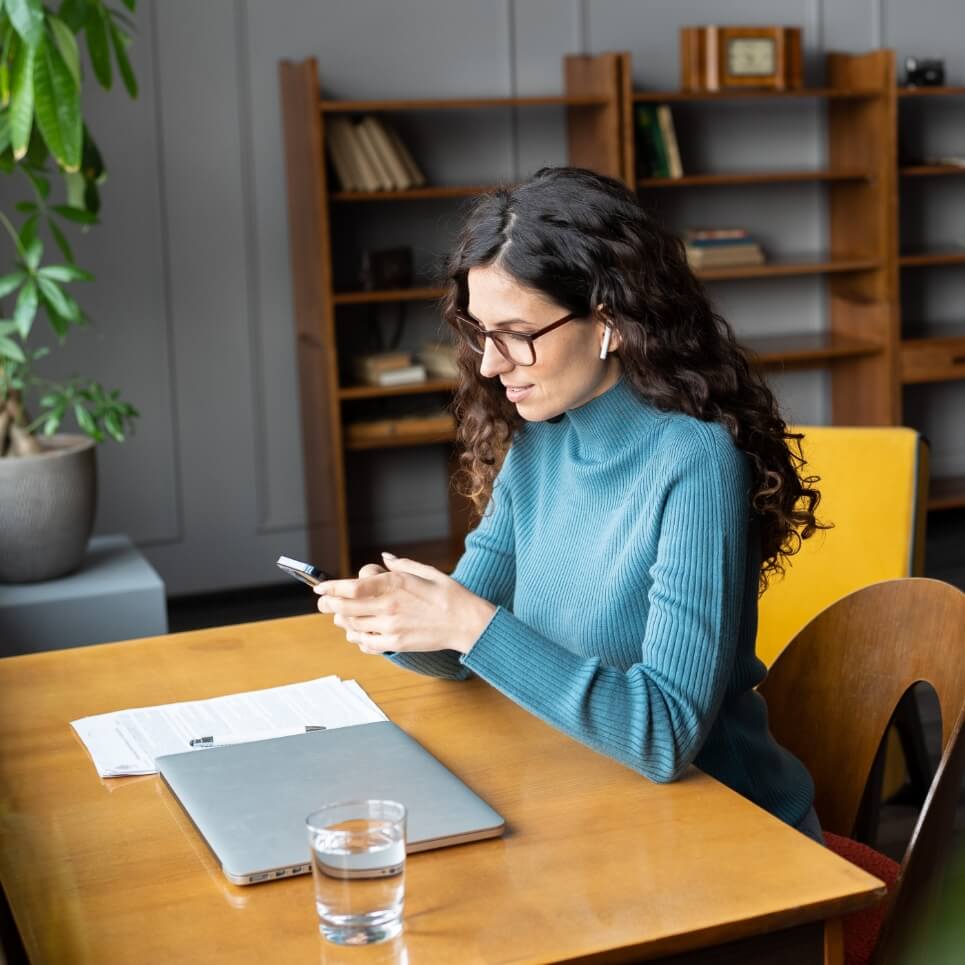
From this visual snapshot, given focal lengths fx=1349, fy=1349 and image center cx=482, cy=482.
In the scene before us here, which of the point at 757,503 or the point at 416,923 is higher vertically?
the point at 757,503

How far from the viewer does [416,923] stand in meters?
1.02

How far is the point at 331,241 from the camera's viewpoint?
4.68 m

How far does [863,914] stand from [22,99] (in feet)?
8.43

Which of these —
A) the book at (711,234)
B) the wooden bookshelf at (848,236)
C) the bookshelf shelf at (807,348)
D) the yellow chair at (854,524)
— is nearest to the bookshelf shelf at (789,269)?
the wooden bookshelf at (848,236)

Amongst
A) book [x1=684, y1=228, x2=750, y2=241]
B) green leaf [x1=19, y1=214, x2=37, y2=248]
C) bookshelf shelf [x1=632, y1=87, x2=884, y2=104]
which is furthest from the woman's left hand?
book [x1=684, y1=228, x2=750, y2=241]

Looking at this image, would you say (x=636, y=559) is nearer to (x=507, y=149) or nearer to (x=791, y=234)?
(x=507, y=149)

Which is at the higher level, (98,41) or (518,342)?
(98,41)

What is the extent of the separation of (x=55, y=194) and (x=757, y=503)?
3.48 m

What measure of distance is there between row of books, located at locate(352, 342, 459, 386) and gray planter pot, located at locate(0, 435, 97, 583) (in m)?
1.24

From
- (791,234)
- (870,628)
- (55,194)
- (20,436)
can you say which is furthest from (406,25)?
(870,628)

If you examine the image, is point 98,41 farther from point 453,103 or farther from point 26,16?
point 453,103

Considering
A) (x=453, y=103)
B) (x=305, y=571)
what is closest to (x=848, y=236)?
(x=453, y=103)

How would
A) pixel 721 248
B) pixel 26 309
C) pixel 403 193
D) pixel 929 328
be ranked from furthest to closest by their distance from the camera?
pixel 929 328, pixel 721 248, pixel 403 193, pixel 26 309

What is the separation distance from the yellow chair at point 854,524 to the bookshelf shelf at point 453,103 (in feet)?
7.76
